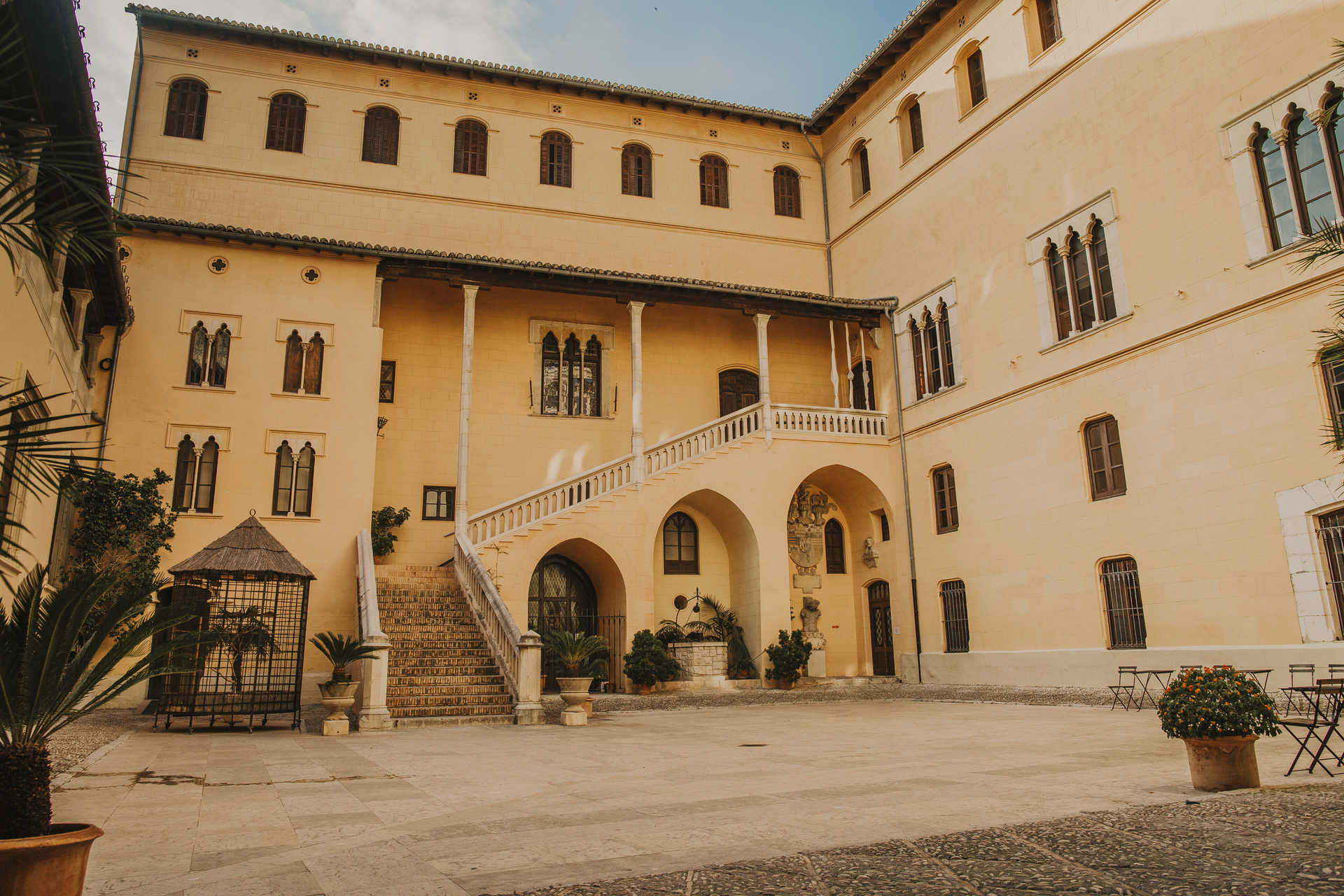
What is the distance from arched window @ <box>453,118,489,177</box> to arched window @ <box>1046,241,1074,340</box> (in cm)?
1356

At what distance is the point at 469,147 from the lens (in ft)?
76.5

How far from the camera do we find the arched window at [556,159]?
2381cm

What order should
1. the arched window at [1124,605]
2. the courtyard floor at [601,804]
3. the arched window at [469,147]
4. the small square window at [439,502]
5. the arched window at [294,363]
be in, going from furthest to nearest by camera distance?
the arched window at [469,147]
the small square window at [439,502]
the arched window at [294,363]
the arched window at [1124,605]
the courtyard floor at [601,804]

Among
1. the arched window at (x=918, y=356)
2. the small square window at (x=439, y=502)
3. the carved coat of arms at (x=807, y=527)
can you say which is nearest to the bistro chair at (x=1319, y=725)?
the arched window at (x=918, y=356)

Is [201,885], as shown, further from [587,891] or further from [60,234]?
[60,234]

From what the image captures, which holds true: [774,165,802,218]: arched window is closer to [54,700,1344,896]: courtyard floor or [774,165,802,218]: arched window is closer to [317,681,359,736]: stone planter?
[54,700,1344,896]: courtyard floor

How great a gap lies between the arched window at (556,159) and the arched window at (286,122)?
5.77m

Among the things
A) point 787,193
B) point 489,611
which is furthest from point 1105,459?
point 787,193

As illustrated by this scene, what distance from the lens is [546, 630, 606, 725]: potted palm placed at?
13594mm

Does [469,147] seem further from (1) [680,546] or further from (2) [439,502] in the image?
(1) [680,546]

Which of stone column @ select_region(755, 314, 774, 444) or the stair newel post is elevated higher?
stone column @ select_region(755, 314, 774, 444)

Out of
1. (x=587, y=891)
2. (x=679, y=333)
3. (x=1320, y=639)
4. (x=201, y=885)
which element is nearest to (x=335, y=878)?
(x=201, y=885)

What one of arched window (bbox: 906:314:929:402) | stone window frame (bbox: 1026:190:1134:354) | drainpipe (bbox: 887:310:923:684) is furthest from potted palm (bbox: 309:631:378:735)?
arched window (bbox: 906:314:929:402)

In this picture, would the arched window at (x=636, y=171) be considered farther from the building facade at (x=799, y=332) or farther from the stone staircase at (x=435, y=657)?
the stone staircase at (x=435, y=657)
